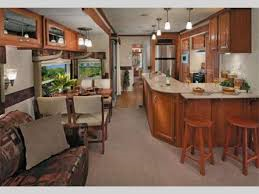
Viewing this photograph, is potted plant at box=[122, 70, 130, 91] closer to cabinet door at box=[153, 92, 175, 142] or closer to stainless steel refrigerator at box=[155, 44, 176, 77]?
stainless steel refrigerator at box=[155, 44, 176, 77]

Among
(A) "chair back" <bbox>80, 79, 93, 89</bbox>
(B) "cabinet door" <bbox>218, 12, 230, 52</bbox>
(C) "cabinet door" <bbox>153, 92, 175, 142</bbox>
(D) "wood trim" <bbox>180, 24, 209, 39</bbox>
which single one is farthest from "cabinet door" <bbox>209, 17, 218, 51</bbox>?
(A) "chair back" <bbox>80, 79, 93, 89</bbox>

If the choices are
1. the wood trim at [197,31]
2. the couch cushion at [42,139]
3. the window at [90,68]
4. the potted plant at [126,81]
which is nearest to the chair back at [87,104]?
the couch cushion at [42,139]

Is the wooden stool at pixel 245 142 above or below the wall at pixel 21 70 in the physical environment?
below

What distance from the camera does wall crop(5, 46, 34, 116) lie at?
3.29 meters

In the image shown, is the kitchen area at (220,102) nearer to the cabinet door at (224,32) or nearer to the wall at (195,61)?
the cabinet door at (224,32)

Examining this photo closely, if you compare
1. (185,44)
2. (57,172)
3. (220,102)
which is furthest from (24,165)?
(185,44)

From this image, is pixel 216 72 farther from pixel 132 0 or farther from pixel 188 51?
pixel 132 0

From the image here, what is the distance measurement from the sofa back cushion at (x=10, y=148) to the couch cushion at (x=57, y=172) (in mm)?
97

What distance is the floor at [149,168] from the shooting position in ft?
10.3

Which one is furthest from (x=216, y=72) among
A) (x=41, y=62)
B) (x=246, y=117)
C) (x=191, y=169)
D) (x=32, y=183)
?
(x=32, y=183)

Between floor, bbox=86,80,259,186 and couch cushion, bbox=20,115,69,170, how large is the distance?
592mm

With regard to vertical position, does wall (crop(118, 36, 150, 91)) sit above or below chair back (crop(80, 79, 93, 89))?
above

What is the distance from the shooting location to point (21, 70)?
370 centimetres

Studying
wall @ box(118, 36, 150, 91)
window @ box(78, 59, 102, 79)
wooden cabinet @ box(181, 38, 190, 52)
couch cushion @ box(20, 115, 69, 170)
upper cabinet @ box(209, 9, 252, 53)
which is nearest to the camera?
couch cushion @ box(20, 115, 69, 170)
